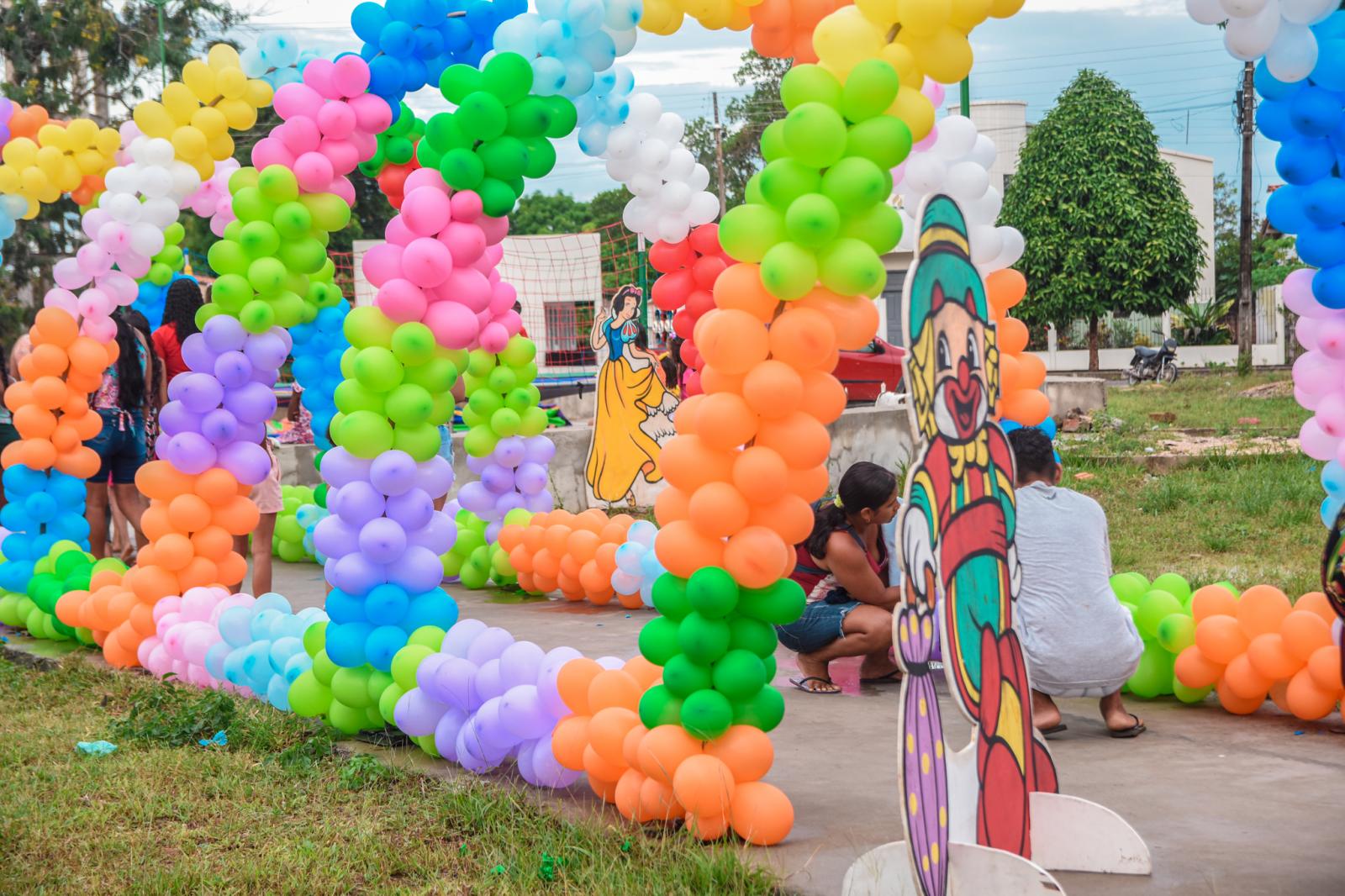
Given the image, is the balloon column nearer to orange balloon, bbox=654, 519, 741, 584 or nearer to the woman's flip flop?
the woman's flip flop

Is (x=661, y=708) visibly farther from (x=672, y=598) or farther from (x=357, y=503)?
(x=357, y=503)

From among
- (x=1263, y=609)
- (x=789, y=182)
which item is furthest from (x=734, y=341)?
(x=1263, y=609)

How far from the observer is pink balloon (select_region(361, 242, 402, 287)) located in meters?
4.87

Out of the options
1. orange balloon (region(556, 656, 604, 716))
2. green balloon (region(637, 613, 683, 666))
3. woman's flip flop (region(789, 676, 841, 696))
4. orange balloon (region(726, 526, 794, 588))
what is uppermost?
orange balloon (region(726, 526, 794, 588))

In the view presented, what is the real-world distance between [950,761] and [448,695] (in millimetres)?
2149

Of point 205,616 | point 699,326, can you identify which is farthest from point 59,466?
point 699,326

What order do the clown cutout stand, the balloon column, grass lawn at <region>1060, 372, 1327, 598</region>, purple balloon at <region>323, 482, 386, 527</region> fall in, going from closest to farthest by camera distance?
the clown cutout stand < the balloon column < purple balloon at <region>323, 482, 386, 527</region> < grass lawn at <region>1060, 372, 1327, 598</region>

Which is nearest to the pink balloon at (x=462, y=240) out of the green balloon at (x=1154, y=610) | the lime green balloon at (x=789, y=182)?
the lime green balloon at (x=789, y=182)

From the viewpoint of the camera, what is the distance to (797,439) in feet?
12.0

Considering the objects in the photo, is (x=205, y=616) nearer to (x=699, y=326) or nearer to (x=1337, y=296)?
(x=699, y=326)

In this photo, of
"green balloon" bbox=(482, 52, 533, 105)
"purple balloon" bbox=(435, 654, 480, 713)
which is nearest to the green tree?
"green balloon" bbox=(482, 52, 533, 105)

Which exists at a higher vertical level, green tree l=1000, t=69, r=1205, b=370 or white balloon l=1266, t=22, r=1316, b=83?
green tree l=1000, t=69, r=1205, b=370

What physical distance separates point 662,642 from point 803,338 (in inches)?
38.5

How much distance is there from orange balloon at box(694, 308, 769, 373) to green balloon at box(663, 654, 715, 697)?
0.84 meters
